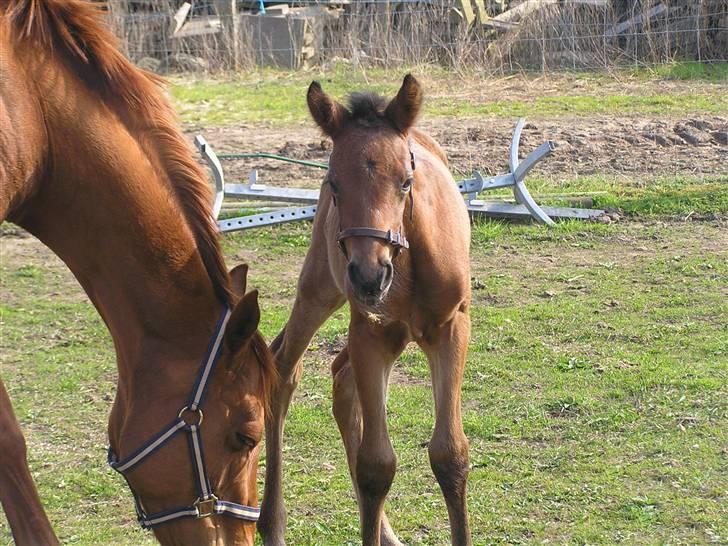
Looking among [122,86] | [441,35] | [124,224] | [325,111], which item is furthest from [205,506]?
[441,35]

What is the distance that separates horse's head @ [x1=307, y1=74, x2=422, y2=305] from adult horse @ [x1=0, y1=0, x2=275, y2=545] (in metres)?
0.52

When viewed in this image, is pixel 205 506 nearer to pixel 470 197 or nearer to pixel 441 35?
pixel 470 197

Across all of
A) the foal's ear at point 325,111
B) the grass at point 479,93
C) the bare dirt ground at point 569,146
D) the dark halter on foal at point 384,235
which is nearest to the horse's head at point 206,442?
the dark halter on foal at point 384,235

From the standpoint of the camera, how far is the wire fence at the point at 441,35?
12883mm

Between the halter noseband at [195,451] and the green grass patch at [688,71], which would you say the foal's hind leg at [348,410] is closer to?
the halter noseband at [195,451]

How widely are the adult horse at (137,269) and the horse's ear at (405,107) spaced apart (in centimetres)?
97

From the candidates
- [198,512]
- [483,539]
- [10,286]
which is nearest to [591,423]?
[483,539]

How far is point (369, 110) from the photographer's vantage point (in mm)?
3732

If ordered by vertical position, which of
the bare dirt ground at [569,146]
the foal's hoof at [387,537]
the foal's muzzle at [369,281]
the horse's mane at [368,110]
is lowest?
the foal's hoof at [387,537]

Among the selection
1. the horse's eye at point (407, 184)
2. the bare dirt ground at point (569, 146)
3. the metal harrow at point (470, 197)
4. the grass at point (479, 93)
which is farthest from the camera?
the grass at point (479, 93)

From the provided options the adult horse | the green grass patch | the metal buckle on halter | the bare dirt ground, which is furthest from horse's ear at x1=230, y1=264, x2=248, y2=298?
the green grass patch

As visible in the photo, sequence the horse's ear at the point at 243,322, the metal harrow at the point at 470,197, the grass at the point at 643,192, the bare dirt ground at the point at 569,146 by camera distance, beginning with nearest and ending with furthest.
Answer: the horse's ear at the point at 243,322, the metal harrow at the point at 470,197, the grass at the point at 643,192, the bare dirt ground at the point at 569,146

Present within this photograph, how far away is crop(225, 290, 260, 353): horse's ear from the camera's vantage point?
110 inches

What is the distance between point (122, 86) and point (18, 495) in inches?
49.1
